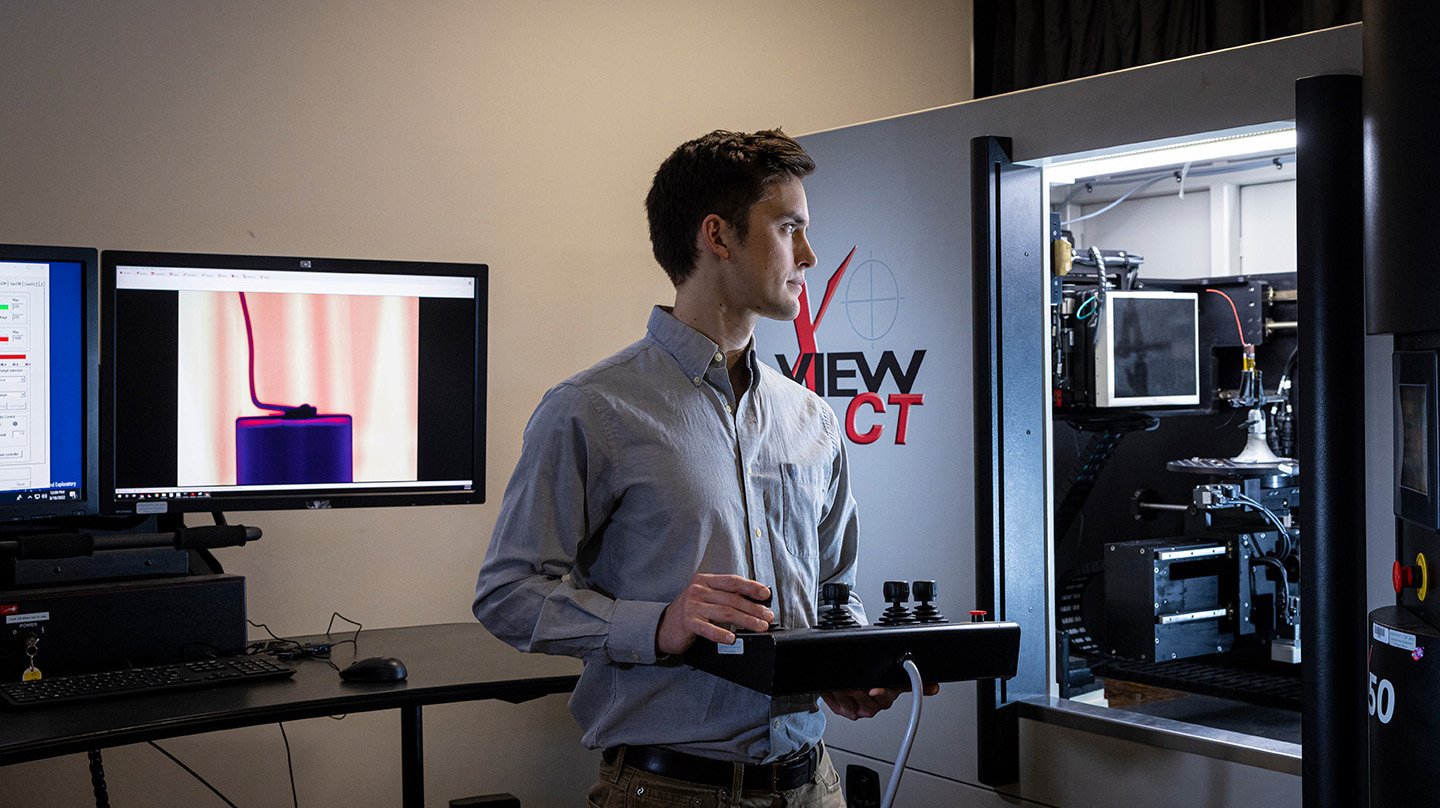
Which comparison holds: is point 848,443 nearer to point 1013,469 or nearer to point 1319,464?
point 1013,469

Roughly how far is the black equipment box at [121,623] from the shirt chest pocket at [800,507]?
A: 94 cm

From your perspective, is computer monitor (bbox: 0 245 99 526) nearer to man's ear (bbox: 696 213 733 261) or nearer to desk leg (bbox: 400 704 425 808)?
desk leg (bbox: 400 704 425 808)

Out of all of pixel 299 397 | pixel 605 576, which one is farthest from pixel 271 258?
pixel 605 576

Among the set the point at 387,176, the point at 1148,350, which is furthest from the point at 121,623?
the point at 1148,350

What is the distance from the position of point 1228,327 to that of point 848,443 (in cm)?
107

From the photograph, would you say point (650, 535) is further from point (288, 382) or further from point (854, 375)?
point (854, 375)

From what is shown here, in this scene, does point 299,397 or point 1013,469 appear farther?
point 1013,469

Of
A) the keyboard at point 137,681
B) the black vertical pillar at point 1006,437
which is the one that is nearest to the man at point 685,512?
the keyboard at point 137,681

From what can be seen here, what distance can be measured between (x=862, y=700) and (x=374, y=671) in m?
0.83

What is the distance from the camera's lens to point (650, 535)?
1410mm

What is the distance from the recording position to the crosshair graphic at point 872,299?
2.57 metres

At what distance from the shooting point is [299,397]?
1.95 meters

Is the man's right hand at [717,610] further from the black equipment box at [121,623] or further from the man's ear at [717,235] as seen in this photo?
the black equipment box at [121,623]

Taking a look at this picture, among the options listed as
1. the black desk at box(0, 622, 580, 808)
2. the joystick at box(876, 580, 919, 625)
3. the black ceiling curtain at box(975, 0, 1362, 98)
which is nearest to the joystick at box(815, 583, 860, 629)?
the joystick at box(876, 580, 919, 625)
